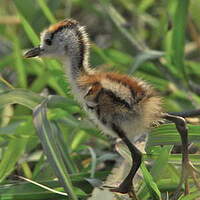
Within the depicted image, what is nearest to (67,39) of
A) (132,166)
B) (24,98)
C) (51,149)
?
(24,98)

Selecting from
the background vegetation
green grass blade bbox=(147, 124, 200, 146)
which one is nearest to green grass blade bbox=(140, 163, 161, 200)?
the background vegetation

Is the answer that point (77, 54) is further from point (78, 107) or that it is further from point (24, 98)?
point (78, 107)

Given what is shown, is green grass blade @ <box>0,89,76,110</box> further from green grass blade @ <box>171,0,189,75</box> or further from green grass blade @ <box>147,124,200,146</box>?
green grass blade @ <box>171,0,189,75</box>

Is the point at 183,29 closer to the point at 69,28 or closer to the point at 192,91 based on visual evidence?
the point at 192,91

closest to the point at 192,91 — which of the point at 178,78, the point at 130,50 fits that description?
the point at 178,78

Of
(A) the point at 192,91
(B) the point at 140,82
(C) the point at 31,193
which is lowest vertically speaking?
(A) the point at 192,91

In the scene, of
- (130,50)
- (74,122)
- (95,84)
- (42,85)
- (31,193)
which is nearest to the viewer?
(95,84)

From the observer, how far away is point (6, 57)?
4.19 metres

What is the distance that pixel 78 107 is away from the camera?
349 cm

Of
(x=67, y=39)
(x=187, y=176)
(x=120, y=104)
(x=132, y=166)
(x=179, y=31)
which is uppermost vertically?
(x=67, y=39)

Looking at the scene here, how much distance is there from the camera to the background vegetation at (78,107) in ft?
8.95

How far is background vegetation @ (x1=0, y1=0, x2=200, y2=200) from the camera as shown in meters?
2.73

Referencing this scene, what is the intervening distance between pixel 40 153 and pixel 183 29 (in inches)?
45.1

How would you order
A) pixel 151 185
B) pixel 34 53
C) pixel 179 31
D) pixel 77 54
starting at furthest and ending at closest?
1. pixel 179 31
2. pixel 34 53
3. pixel 77 54
4. pixel 151 185
